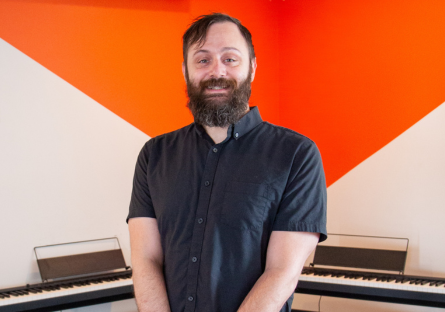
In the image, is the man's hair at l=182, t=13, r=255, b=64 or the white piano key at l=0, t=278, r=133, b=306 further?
the white piano key at l=0, t=278, r=133, b=306

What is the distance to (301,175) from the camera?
1.28m

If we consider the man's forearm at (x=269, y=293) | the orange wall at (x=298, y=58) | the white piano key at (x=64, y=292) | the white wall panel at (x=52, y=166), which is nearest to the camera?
the man's forearm at (x=269, y=293)

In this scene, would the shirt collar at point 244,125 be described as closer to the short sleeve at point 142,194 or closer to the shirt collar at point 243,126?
the shirt collar at point 243,126

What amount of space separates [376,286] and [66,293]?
197 cm

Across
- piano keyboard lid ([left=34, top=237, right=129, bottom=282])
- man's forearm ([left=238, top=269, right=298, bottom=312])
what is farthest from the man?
piano keyboard lid ([left=34, top=237, right=129, bottom=282])

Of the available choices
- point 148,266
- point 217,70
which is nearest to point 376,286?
point 148,266

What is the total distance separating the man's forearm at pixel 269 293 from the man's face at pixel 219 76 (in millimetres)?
509

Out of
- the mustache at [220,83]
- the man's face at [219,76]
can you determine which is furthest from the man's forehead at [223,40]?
the mustache at [220,83]

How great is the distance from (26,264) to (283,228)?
7.98 ft

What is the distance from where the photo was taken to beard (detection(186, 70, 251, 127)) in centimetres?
140

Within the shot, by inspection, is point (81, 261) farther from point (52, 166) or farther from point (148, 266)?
→ point (148, 266)

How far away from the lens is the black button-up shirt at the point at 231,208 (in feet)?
4.07

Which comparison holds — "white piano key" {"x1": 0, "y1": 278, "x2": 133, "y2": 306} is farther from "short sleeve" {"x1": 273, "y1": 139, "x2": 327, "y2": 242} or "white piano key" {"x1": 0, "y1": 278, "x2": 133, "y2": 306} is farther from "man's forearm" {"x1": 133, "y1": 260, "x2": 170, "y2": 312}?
"short sleeve" {"x1": 273, "y1": 139, "x2": 327, "y2": 242}

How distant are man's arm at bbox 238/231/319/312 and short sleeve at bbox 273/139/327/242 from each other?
3cm
